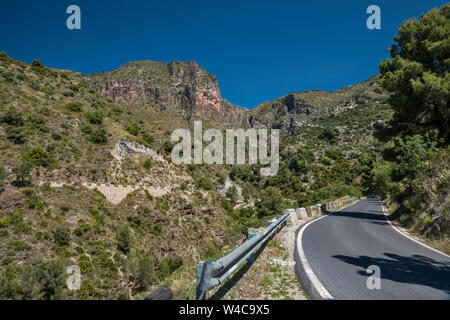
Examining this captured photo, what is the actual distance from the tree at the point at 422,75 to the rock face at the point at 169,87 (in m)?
114

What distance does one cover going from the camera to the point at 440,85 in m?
12.2

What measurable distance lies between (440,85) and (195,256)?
1364 inches

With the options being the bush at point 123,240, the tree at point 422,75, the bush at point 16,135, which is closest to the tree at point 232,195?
the bush at point 123,240

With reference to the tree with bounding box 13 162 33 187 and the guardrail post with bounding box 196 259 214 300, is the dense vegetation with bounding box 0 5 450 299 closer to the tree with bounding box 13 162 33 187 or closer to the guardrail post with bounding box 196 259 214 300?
the tree with bounding box 13 162 33 187

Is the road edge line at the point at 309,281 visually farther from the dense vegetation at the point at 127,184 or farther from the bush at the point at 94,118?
the bush at the point at 94,118

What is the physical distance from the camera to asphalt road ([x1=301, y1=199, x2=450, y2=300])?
3.85 metres

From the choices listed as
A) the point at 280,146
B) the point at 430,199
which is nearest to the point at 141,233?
the point at 430,199

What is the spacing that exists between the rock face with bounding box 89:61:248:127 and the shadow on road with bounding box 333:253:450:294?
4843 inches

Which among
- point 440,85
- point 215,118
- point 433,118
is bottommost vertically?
point 433,118

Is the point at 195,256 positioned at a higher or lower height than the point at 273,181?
lower

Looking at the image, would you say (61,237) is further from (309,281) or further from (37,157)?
(309,281)

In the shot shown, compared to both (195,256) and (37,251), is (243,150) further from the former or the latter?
(37,251)
